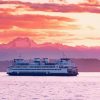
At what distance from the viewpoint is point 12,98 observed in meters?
93.1

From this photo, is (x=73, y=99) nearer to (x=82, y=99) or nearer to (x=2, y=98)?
(x=82, y=99)

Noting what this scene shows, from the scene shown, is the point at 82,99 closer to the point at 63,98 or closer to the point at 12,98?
the point at 63,98

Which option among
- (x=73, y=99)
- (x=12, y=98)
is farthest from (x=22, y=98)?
(x=73, y=99)

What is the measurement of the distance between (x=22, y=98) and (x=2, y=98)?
3.08m

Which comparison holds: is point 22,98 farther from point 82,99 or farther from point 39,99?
point 82,99

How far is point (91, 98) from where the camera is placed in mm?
92375

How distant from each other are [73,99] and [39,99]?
16.2 ft

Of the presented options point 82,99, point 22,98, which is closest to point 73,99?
point 82,99

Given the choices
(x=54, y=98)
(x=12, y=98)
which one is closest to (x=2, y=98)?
(x=12, y=98)

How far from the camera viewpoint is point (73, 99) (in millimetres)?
90812

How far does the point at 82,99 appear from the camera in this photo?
90375 mm

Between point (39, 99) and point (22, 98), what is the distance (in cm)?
333

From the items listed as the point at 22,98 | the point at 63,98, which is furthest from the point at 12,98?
the point at 63,98

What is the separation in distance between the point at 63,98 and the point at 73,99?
303 cm
